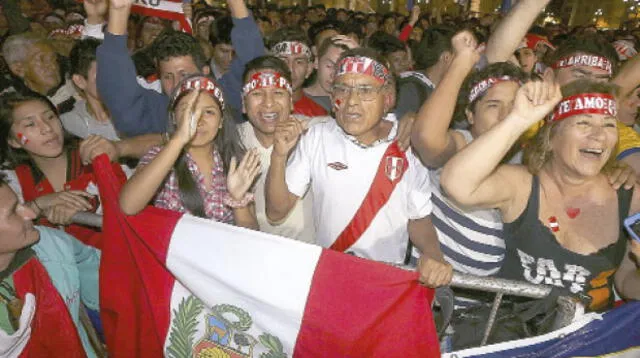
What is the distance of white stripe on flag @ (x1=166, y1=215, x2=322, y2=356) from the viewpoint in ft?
7.12

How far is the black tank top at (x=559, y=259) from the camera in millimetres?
2307

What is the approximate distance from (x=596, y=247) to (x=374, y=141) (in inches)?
50.2

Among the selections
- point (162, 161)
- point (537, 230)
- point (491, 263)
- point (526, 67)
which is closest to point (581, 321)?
point (537, 230)

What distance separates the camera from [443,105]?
95.7 inches

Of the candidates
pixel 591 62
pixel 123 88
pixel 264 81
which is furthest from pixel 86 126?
pixel 591 62

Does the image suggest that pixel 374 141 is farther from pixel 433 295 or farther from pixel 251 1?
pixel 251 1

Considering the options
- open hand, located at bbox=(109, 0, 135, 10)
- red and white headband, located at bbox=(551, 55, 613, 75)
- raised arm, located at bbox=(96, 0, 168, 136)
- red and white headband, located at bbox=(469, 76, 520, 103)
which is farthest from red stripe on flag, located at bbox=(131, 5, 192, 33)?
red and white headband, located at bbox=(551, 55, 613, 75)

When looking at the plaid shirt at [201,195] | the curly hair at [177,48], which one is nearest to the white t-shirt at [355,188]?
the plaid shirt at [201,195]

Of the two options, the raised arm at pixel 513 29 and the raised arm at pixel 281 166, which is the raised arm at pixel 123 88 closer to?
the raised arm at pixel 281 166

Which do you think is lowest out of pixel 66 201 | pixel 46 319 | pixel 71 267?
pixel 46 319

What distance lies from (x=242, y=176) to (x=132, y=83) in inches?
56.4

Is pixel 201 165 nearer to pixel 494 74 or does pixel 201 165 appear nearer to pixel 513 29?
pixel 494 74

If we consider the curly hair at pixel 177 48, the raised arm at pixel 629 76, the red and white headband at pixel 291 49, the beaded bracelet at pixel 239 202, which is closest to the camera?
the beaded bracelet at pixel 239 202

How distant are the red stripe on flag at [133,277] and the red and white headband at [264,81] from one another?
1140 mm
